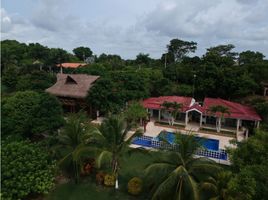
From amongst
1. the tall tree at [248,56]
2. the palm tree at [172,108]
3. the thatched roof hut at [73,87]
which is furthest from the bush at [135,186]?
the tall tree at [248,56]

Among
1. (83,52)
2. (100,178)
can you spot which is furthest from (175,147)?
(83,52)

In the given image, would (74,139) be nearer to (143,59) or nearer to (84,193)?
(84,193)

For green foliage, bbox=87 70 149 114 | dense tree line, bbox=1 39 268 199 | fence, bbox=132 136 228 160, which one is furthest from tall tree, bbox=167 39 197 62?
fence, bbox=132 136 228 160

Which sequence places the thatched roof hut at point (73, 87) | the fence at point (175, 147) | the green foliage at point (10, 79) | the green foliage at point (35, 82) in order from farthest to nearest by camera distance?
the green foliage at point (10, 79) < the green foliage at point (35, 82) < the thatched roof hut at point (73, 87) < the fence at point (175, 147)

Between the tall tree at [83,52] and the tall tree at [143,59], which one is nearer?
the tall tree at [143,59]

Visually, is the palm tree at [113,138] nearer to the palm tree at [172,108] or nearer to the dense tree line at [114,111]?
the dense tree line at [114,111]

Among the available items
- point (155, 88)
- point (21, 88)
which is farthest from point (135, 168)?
point (21, 88)
